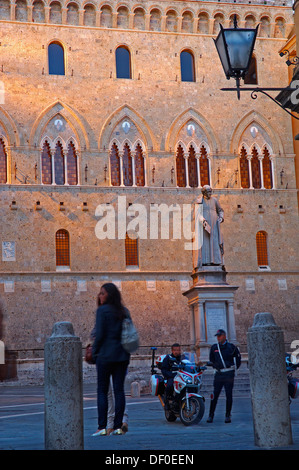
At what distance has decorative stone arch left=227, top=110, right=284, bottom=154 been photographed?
29.4m

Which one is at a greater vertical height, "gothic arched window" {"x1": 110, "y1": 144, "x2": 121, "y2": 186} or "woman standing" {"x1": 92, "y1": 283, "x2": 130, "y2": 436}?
"gothic arched window" {"x1": 110, "y1": 144, "x2": 121, "y2": 186}

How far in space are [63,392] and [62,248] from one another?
21.4m

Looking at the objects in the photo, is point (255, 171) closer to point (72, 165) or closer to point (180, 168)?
Result: point (180, 168)

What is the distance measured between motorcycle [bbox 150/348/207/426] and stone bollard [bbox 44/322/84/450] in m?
4.11

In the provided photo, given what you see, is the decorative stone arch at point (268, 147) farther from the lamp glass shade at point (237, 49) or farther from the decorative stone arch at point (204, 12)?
the lamp glass shade at point (237, 49)

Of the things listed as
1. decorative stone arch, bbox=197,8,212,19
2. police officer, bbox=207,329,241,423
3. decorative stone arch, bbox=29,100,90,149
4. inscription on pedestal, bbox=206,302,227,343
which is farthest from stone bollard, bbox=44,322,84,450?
decorative stone arch, bbox=197,8,212,19

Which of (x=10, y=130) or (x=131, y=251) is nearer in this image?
(x=10, y=130)

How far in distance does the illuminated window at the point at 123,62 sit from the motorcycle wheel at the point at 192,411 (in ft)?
68.1

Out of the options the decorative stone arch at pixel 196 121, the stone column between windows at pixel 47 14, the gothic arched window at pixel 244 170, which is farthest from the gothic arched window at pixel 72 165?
the gothic arched window at pixel 244 170

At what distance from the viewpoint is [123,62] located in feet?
95.8

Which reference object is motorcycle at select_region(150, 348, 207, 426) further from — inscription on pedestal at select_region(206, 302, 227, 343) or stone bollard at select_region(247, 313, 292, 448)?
inscription on pedestal at select_region(206, 302, 227, 343)

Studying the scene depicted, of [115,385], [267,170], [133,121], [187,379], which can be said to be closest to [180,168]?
[133,121]

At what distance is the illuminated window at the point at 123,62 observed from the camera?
29.1 m
